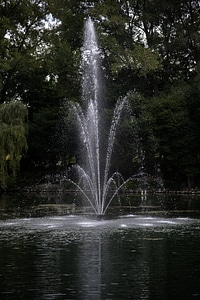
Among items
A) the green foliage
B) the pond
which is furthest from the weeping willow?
the pond

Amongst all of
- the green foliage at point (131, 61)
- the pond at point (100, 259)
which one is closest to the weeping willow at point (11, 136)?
the green foliage at point (131, 61)

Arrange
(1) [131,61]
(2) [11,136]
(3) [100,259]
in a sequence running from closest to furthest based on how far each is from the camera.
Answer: (3) [100,259] < (2) [11,136] < (1) [131,61]

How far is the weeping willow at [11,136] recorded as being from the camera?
36084mm

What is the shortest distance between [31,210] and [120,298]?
16.3 metres

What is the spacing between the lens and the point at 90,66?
134 feet

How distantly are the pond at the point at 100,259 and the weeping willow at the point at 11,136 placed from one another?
54.8 feet

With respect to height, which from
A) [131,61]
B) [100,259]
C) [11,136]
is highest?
[131,61]

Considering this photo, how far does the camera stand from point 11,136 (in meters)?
36.3

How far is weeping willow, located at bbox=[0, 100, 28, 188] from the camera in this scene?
3608cm

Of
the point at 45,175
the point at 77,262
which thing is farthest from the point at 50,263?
the point at 45,175

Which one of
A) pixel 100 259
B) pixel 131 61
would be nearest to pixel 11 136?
pixel 131 61

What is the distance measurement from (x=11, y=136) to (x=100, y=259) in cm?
2497

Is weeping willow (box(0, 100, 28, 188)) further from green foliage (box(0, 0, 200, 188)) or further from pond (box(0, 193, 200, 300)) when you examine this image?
pond (box(0, 193, 200, 300))

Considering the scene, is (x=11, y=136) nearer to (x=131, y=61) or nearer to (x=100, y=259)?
(x=131, y=61)
